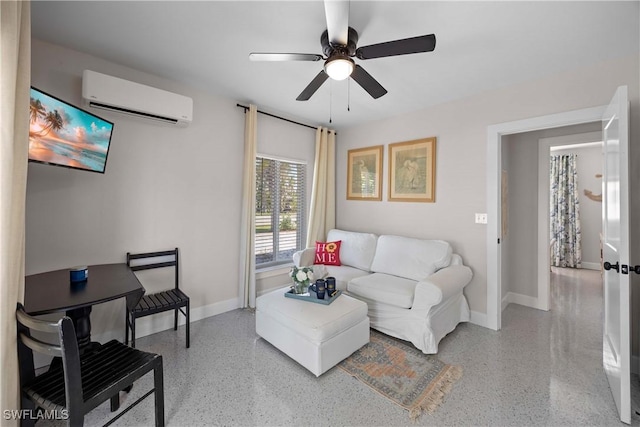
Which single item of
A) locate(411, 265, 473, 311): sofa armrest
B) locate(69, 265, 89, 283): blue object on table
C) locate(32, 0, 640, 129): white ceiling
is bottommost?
locate(411, 265, 473, 311): sofa armrest

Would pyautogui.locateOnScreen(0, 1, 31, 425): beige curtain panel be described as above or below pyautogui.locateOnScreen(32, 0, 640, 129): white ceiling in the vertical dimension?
below

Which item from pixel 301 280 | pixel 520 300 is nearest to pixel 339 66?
pixel 301 280

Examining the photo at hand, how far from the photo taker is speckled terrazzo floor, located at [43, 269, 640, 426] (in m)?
1.67

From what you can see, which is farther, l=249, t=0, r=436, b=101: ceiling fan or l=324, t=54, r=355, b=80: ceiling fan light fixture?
l=324, t=54, r=355, b=80: ceiling fan light fixture

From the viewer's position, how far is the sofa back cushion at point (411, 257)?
2.98 metres

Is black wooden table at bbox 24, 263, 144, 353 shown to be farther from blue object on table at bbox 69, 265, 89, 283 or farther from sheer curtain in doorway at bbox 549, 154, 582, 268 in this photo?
sheer curtain in doorway at bbox 549, 154, 582, 268

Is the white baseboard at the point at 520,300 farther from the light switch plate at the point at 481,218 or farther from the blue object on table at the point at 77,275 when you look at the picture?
the blue object on table at the point at 77,275

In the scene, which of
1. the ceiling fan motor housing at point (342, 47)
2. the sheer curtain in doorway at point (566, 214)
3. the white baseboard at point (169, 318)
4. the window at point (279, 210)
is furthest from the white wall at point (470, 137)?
the sheer curtain in doorway at point (566, 214)

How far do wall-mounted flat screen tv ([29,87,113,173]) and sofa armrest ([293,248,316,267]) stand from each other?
227 cm

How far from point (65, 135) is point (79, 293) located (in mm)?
1116

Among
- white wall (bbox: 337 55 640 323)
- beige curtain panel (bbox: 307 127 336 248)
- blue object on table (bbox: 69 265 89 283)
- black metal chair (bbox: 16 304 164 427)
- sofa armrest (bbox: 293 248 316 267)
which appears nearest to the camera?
black metal chair (bbox: 16 304 164 427)

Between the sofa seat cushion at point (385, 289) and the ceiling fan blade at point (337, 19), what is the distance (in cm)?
218

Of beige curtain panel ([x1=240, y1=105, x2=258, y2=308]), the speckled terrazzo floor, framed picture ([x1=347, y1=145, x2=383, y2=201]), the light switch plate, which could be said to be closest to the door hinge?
the speckled terrazzo floor

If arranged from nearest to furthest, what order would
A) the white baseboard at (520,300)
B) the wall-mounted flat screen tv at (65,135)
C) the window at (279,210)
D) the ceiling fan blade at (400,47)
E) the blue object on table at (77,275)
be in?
the ceiling fan blade at (400,47) < the wall-mounted flat screen tv at (65,135) < the blue object on table at (77,275) < the white baseboard at (520,300) < the window at (279,210)
